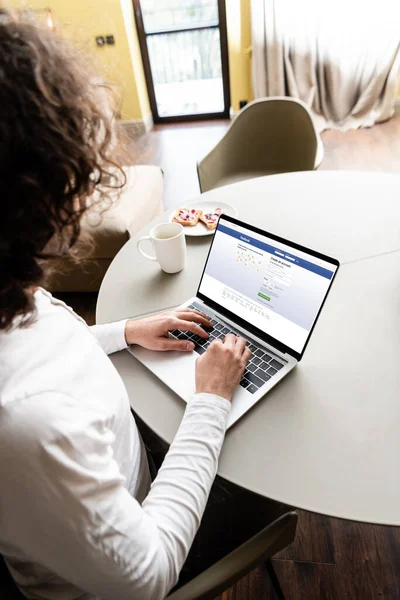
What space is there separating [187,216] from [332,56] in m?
3.25

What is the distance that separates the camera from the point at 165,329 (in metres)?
0.87

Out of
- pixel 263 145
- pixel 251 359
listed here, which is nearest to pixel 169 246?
pixel 251 359

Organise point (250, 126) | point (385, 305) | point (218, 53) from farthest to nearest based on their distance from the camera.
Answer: point (218, 53) → point (250, 126) → point (385, 305)

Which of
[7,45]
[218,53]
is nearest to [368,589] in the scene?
[7,45]

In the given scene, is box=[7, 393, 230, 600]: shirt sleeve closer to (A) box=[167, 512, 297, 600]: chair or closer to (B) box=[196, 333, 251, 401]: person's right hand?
(A) box=[167, 512, 297, 600]: chair

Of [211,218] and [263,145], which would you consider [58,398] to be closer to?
[211,218]

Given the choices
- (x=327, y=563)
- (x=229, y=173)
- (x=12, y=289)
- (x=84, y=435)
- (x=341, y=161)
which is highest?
(x=12, y=289)

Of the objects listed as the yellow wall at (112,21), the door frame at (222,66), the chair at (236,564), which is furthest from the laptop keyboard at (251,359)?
the door frame at (222,66)

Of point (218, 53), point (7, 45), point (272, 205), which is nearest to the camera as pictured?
point (7, 45)

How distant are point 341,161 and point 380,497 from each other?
3.19 m

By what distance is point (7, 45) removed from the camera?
0.45 meters

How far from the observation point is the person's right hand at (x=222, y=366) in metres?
0.73

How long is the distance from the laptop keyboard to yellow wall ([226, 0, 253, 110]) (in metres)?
3.82

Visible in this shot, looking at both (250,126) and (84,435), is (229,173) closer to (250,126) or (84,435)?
(250,126)
